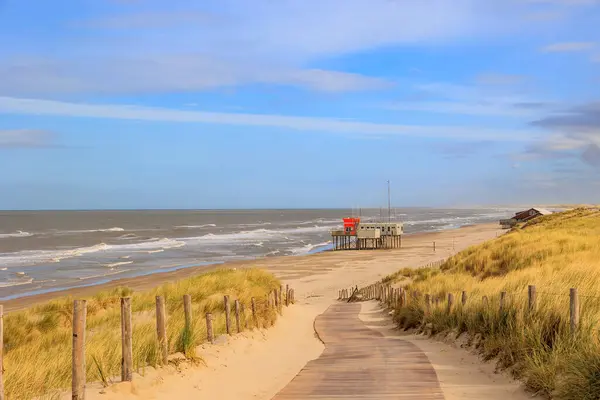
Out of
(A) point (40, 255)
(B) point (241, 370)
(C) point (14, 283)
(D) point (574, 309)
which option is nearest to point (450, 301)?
(D) point (574, 309)

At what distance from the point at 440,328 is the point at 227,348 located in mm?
5063

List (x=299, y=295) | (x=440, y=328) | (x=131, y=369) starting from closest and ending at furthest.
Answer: (x=131, y=369), (x=440, y=328), (x=299, y=295)

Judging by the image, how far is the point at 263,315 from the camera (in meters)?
17.3

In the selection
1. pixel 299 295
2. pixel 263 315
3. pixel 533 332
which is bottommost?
pixel 299 295

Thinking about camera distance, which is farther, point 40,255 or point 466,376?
point 40,255

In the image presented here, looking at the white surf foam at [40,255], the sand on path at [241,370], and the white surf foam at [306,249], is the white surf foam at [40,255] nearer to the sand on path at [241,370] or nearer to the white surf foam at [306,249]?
the white surf foam at [306,249]

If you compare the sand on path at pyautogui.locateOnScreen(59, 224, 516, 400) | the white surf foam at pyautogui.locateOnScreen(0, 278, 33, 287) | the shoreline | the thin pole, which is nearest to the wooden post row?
the sand on path at pyautogui.locateOnScreen(59, 224, 516, 400)

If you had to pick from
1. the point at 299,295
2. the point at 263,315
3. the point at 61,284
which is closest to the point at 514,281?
the point at 263,315

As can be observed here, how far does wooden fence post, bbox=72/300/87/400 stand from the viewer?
24.2 ft

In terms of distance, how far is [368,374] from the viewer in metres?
9.60

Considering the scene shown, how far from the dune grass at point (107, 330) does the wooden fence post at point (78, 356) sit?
1.14ft

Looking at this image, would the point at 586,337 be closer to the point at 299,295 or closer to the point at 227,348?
the point at 227,348

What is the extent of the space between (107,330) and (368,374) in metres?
7.50

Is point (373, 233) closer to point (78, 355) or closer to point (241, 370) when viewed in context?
point (241, 370)
